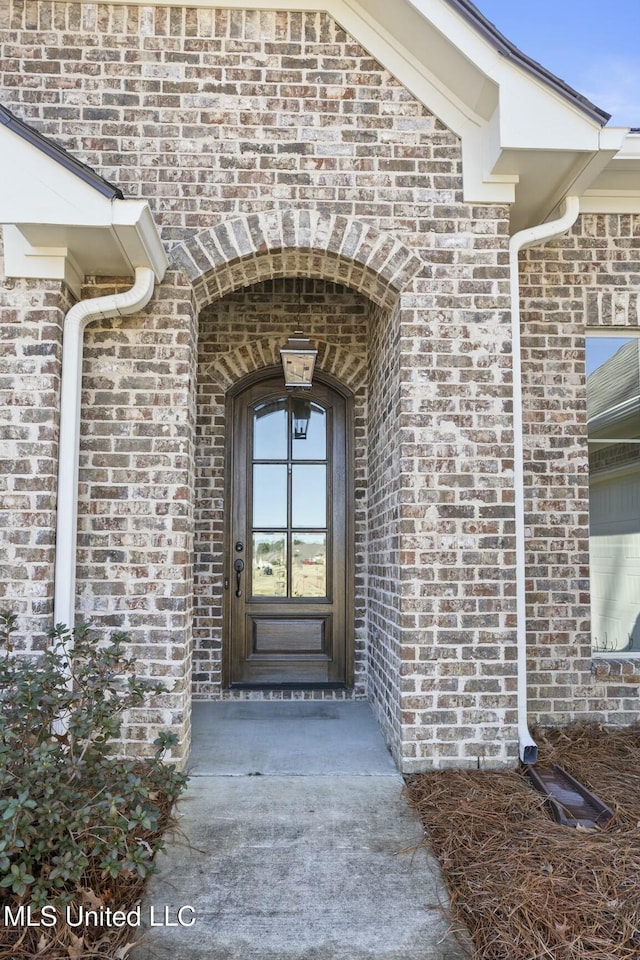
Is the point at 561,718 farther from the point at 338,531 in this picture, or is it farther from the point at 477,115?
the point at 477,115

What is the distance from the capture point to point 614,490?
464 cm

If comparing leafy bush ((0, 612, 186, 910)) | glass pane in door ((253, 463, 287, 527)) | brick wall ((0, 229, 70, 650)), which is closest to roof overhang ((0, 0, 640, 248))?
brick wall ((0, 229, 70, 650))

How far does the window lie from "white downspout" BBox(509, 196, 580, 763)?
3.23 feet

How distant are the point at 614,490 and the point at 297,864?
126 inches

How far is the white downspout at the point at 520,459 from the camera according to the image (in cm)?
371

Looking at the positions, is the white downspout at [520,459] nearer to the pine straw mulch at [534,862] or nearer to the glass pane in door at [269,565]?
the pine straw mulch at [534,862]

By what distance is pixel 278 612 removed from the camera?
5355 mm

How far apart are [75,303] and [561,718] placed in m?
3.96

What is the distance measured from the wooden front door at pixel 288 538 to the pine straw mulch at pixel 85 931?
105 inches

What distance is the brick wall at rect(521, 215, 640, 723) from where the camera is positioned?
4465 millimetres

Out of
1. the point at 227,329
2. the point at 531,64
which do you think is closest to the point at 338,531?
the point at 227,329

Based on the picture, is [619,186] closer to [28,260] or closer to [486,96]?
[486,96]

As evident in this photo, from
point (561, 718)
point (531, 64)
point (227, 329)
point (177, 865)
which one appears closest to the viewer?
point (177, 865)

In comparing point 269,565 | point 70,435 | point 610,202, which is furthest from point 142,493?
point 610,202
